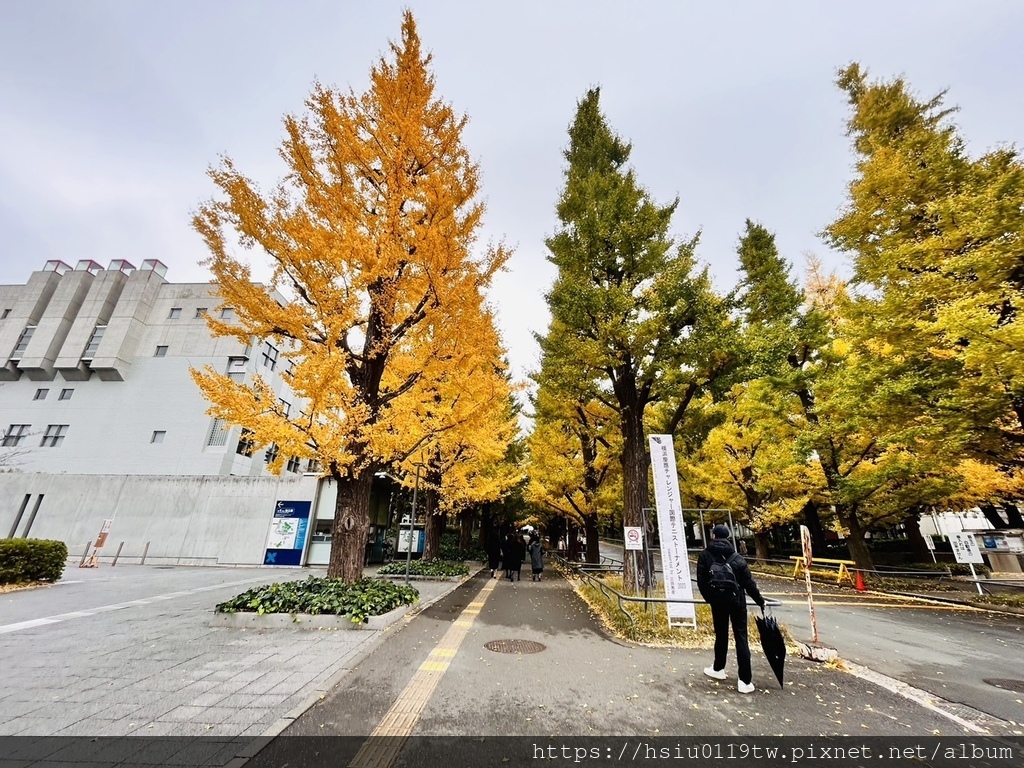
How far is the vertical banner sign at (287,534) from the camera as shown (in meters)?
17.9

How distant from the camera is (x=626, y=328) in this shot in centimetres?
888

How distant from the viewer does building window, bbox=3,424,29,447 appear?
81.7 ft

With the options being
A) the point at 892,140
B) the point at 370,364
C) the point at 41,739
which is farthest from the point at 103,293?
the point at 892,140

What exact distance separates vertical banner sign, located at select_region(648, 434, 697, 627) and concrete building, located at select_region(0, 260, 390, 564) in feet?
52.4

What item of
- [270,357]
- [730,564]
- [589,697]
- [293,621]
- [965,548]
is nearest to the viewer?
[589,697]

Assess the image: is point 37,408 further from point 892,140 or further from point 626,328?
point 892,140

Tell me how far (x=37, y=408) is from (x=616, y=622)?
37.7 metres

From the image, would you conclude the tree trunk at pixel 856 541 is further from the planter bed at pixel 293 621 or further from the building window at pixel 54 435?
the building window at pixel 54 435

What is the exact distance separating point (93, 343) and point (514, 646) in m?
34.9

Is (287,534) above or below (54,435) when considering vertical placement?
below

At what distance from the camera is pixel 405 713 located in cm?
369

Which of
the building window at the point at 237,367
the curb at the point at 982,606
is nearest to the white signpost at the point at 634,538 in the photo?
the curb at the point at 982,606

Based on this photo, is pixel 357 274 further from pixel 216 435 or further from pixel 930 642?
pixel 216 435

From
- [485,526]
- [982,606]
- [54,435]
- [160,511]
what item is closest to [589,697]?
[982,606]
